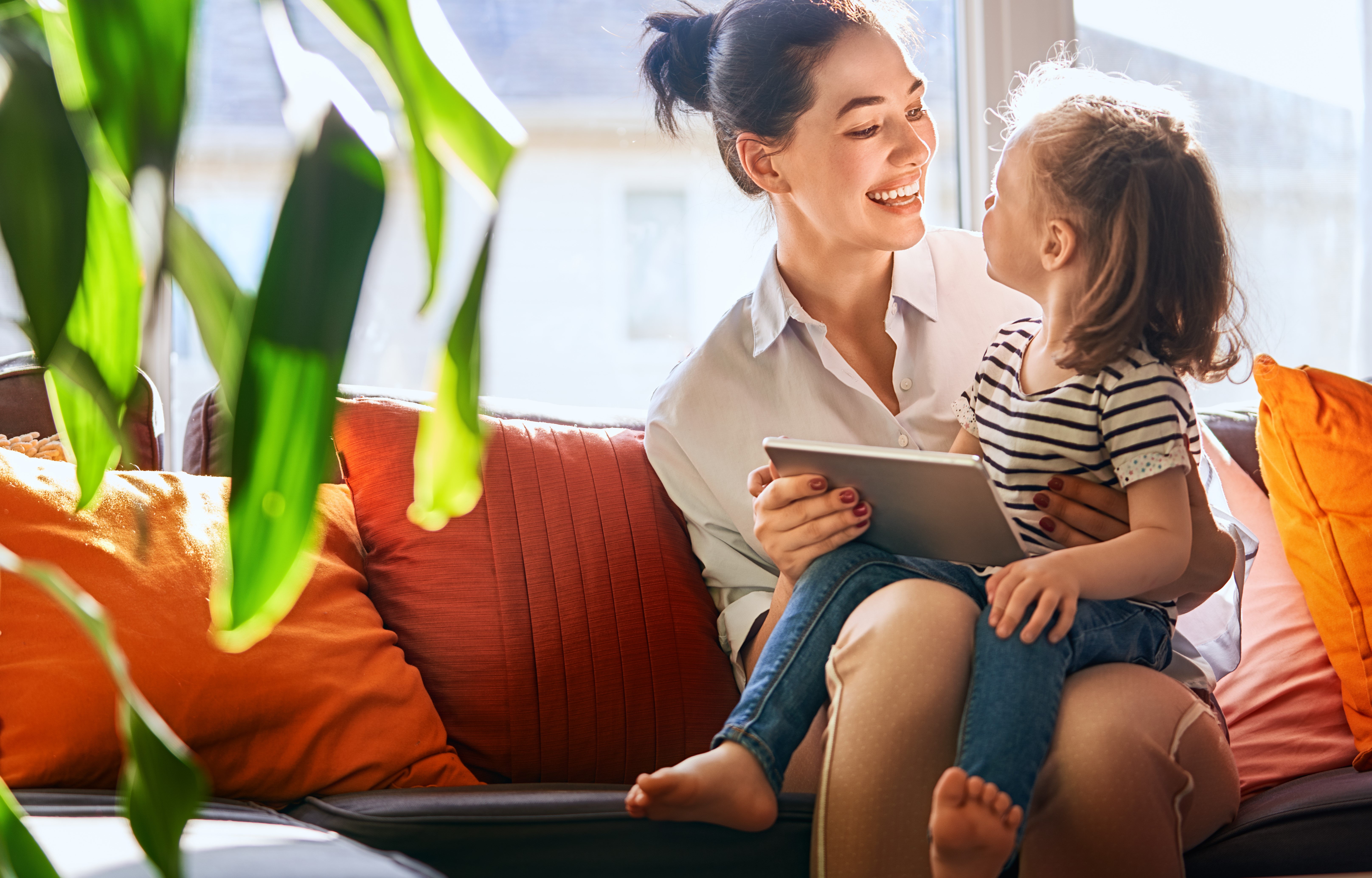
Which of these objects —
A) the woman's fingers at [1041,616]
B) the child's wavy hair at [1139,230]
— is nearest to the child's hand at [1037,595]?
the woman's fingers at [1041,616]

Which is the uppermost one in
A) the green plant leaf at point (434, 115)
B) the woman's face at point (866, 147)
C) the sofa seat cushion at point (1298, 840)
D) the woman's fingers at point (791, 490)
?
the woman's face at point (866, 147)

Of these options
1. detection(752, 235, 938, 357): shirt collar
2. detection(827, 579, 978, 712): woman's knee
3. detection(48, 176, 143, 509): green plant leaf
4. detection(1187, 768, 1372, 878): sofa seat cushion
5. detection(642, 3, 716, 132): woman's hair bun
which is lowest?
detection(1187, 768, 1372, 878): sofa seat cushion

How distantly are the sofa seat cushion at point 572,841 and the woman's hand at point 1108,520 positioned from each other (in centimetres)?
41

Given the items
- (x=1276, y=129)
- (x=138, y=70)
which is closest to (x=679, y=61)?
(x=138, y=70)

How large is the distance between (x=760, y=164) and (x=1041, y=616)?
34.1 inches

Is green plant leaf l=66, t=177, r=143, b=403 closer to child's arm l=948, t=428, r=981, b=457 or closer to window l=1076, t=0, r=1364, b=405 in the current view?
child's arm l=948, t=428, r=981, b=457

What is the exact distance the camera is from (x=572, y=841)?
1.06 m

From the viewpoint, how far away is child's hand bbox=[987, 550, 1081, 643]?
1.03m

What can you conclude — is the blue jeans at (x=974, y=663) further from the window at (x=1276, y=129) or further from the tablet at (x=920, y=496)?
the window at (x=1276, y=129)

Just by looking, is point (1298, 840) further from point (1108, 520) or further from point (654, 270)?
point (654, 270)

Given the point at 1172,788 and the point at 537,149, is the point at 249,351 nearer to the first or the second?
the point at 1172,788

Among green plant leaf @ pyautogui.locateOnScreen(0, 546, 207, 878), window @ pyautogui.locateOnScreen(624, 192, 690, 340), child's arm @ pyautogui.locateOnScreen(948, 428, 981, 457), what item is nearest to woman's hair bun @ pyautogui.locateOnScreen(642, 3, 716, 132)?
window @ pyautogui.locateOnScreen(624, 192, 690, 340)

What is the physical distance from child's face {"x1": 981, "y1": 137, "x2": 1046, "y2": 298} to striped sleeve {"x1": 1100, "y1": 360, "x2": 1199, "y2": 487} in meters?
0.17

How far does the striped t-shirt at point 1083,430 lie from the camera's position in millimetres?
1121
